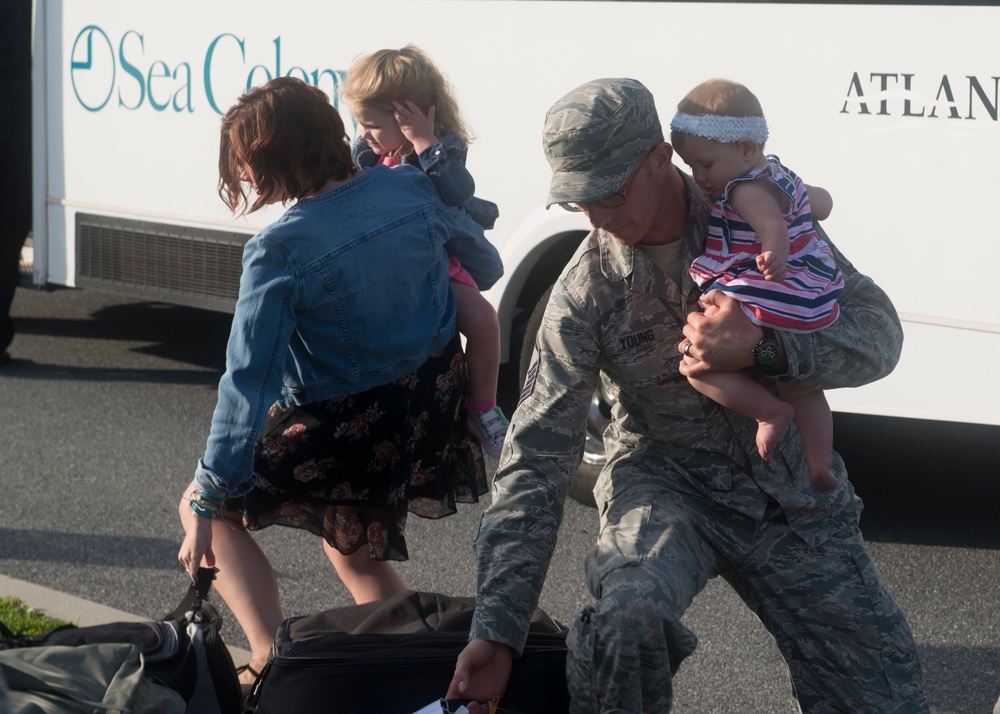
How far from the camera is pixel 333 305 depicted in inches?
108

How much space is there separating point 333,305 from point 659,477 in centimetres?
83

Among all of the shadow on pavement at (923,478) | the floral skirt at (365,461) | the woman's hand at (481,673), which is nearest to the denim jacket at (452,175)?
the floral skirt at (365,461)

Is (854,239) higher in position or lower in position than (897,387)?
higher

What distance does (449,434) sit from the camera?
307 cm

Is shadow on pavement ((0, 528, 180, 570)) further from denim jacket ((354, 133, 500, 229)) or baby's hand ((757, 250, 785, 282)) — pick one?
baby's hand ((757, 250, 785, 282))

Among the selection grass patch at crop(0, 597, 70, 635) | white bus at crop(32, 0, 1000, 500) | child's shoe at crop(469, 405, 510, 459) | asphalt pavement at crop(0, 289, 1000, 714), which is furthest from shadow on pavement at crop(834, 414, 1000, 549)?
grass patch at crop(0, 597, 70, 635)

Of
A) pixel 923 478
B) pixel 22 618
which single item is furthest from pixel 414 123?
pixel 923 478

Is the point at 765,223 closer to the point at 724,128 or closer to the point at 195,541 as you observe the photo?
the point at 724,128

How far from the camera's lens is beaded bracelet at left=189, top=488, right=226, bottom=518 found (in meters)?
2.66

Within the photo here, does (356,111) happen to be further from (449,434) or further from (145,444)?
(145,444)

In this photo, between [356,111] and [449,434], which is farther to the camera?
[356,111]

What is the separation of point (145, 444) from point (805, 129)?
3.15m

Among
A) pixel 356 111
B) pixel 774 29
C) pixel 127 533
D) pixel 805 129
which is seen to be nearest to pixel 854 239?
pixel 805 129

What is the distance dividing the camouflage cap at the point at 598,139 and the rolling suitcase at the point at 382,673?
0.89m
